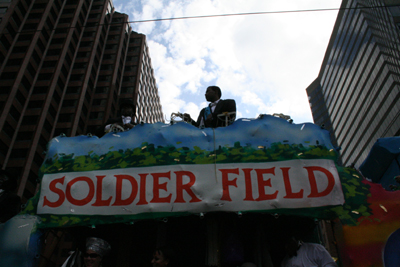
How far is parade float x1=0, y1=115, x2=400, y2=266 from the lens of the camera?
179 inches

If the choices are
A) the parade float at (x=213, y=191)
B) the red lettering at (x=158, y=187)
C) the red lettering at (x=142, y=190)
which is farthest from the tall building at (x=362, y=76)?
the red lettering at (x=142, y=190)

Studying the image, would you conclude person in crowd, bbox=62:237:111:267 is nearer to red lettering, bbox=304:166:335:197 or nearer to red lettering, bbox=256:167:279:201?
red lettering, bbox=256:167:279:201

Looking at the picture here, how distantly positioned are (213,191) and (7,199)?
12.4 feet

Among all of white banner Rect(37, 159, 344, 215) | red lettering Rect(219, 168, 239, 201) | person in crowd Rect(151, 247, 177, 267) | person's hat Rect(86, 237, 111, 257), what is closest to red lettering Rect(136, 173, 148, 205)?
white banner Rect(37, 159, 344, 215)

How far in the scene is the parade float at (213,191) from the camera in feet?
15.0

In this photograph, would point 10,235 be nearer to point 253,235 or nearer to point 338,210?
point 253,235

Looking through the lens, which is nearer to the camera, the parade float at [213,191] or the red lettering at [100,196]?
the parade float at [213,191]

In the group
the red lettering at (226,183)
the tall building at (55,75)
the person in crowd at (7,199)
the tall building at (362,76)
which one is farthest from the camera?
the tall building at (362,76)

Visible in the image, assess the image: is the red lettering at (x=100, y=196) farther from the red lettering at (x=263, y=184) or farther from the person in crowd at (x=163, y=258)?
the red lettering at (x=263, y=184)

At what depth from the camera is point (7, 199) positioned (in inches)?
214

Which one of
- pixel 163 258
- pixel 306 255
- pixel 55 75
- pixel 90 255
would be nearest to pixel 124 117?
pixel 90 255

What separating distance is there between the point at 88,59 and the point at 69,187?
5880 centimetres

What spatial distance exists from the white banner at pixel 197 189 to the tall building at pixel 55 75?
118 ft

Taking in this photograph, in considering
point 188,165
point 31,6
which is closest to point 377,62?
point 188,165
